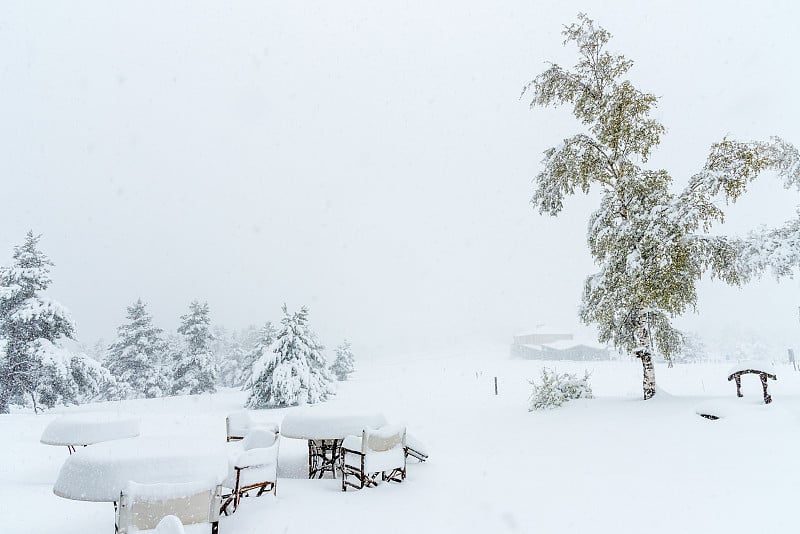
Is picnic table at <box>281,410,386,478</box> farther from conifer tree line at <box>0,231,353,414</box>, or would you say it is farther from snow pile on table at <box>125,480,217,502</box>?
conifer tree line at <box>0,231,353,414</box>

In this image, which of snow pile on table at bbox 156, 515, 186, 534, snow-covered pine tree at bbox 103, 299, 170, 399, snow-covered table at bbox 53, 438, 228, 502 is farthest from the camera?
snow-covered pine tree at bbox 103, 299, 170, 399

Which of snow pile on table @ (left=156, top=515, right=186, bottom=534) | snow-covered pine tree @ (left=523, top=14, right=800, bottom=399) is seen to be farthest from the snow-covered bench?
snow pile on table @ (left=156, top=515, right=186, bottom=534)

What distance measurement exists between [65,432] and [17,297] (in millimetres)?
16433

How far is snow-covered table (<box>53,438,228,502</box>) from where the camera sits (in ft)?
13.6

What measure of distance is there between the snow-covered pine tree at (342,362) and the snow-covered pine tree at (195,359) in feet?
35.3

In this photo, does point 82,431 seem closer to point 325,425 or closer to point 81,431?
point 81,431

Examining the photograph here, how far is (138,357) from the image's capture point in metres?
30.2

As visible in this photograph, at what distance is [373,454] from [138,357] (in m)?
30.2

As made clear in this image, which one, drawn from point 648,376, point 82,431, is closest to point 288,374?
point 82,431

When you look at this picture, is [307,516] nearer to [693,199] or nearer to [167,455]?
[167,455]

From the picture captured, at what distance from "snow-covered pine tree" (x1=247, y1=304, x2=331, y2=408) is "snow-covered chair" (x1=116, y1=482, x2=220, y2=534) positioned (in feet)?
56.8

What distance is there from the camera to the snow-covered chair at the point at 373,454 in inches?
261

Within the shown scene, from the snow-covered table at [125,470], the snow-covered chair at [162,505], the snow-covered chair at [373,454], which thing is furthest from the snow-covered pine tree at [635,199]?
the snow-covered chair at [162,505]

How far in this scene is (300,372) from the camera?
69.2 feet
